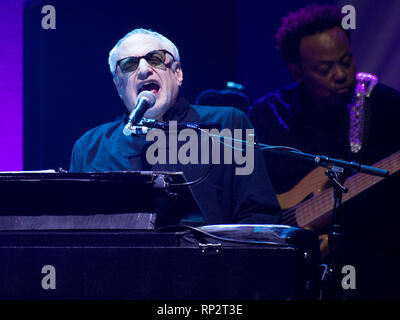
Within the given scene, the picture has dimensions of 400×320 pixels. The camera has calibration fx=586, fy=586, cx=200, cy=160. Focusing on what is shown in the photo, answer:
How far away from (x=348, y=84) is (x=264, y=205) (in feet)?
3.10

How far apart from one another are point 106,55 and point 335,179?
1.94 meters

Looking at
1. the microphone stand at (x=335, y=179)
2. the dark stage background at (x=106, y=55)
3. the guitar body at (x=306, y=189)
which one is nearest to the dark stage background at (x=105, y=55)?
the dark stage background at (x=106, y=55)

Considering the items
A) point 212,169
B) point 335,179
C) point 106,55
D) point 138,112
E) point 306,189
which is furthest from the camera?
point 106,55

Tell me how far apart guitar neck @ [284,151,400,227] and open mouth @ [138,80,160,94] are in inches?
39.2

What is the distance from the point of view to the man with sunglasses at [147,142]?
289cm

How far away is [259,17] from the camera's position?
11.5ft

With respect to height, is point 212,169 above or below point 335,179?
above

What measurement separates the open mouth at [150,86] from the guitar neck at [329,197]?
3.27 feet

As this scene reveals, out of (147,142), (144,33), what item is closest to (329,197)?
(147,142)

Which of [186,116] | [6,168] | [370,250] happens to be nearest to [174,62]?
[186,116]

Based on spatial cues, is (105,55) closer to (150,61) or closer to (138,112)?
(150,61)

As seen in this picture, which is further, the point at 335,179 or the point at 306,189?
the point at 306,189

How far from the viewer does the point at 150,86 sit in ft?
10.3

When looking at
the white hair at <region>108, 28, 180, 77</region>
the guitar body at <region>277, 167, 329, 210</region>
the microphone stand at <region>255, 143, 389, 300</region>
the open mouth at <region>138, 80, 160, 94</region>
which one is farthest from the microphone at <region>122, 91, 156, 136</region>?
the guitar body at <region>277, 167, 329, 210</region>
